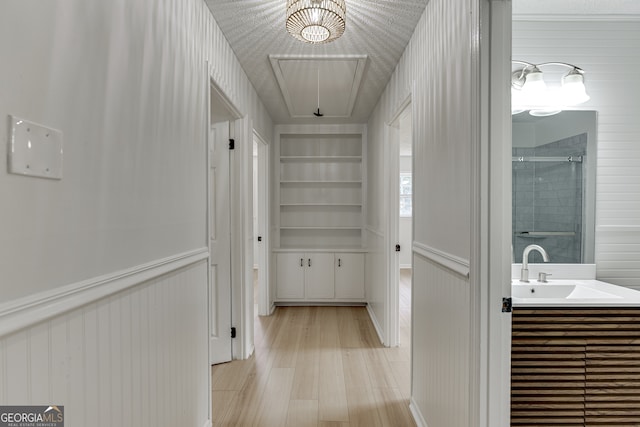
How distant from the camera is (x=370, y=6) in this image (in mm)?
1985

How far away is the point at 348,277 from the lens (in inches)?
182

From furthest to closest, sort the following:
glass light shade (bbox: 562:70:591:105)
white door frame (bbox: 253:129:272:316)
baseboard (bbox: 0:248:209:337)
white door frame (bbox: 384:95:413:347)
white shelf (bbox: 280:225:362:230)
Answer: white shelf (bbox: 280:225:362:230)
white door frame (bbox: 253:129:272:316)
white door frame (bbox: 384:95:413:347)
glass light shade (bbox: 562:70:591:105)
baseboard (bbox: 0:248:209:337)

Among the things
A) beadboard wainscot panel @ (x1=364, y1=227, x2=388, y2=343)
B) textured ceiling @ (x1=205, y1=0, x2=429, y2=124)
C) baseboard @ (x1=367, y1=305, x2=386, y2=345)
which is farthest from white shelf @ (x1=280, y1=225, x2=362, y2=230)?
textured ceiling @ (x1=205, y1=0, x2=429, y2=124)

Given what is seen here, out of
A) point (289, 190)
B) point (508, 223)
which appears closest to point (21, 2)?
point (508, 223)

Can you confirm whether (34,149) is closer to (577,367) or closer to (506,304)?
(506,304)

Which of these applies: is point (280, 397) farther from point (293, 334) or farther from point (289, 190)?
point (289, 190)

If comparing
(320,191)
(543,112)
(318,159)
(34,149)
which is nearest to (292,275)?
(320,191)

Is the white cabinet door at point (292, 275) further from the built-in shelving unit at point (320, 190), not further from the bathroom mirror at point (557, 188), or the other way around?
the bathroom mirror at point (557, 188)

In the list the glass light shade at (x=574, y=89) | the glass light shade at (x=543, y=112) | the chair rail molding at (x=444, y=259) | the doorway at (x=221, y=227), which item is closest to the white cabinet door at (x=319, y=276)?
the doorway at (x=221, y=227)

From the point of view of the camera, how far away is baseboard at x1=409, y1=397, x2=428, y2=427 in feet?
6.66

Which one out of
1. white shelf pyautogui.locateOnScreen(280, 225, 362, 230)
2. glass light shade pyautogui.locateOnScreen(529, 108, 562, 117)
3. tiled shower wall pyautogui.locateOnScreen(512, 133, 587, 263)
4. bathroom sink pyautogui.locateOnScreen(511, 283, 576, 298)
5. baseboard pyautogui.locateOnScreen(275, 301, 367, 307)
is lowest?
baseboard pyautogui.locateOnScreen(275, 301, 367, 307)

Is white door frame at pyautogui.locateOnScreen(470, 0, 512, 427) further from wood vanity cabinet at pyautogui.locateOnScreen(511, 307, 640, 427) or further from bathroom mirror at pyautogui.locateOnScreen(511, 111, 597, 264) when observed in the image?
bathroom mirror at pyautogui.locateOnScreen(511, 111, 597, 264)

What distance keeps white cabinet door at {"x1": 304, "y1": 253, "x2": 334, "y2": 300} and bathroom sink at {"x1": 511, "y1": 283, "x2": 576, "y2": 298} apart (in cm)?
287

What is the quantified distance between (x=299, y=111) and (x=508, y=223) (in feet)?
10.7
